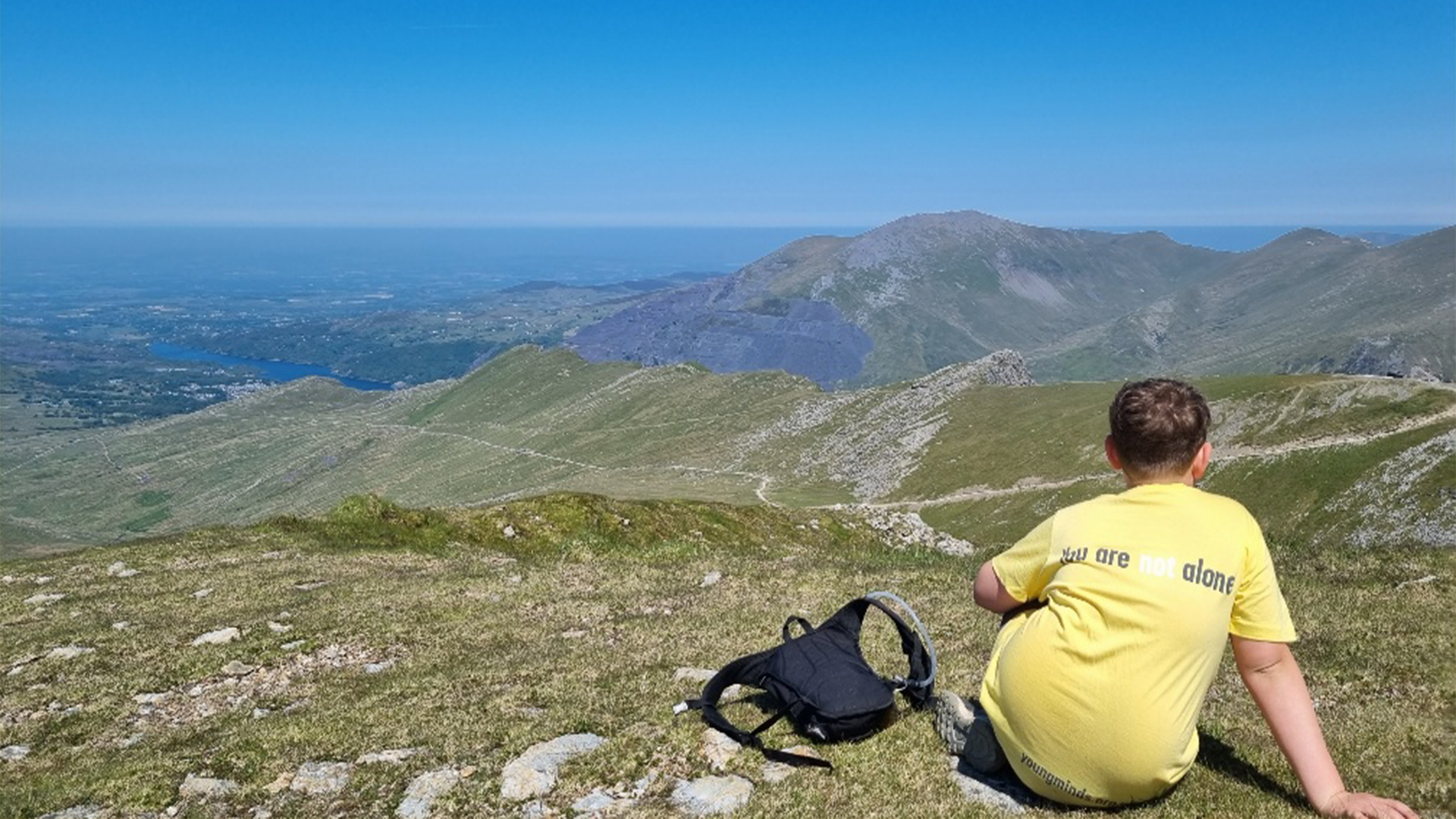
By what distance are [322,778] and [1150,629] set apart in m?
11.3

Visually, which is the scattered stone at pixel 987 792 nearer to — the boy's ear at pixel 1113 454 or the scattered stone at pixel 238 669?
the boy's ear at pixel 1113 454

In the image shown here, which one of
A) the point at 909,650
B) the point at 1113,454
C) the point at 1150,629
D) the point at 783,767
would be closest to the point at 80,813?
the point at 783,767

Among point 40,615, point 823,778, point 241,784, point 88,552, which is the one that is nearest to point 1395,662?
point 823,778

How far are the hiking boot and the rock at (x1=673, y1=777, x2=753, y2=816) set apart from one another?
2.54m

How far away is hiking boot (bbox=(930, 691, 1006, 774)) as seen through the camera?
9750 millimetres

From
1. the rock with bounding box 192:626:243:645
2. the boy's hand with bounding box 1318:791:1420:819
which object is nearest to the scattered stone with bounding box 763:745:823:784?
the boy's hand with bounding box 1318:791:1420:819

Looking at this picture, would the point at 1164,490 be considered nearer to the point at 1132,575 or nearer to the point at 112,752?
the point at 1132,575

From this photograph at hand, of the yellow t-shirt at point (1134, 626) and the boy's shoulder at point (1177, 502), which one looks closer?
the yellow t-shirt at point (1134, 626)

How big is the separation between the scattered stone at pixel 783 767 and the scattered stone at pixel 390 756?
5665 mm

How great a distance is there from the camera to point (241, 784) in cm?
1262

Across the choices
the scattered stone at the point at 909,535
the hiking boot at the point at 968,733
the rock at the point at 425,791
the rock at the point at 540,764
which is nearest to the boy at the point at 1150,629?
the hiking boot at the point at 968,733

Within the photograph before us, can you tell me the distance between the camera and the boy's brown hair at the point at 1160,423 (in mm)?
7828

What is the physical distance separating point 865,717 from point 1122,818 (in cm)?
336

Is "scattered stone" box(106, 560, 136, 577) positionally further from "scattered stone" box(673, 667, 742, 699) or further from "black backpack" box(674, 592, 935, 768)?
"black backpack" box(674, 592, 935, 768)
